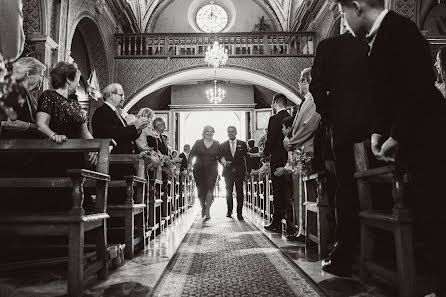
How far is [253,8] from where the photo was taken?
54.6 ft

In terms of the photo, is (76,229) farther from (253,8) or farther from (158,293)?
(253,8)

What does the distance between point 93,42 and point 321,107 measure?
31.8ft

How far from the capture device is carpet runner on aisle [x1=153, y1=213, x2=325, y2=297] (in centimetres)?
228

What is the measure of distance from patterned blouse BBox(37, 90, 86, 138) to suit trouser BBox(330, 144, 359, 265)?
1868 millimetres

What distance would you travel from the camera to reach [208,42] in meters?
12.6

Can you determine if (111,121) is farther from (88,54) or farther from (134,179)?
(88,54)

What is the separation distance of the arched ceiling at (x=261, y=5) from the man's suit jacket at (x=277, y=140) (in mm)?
11556

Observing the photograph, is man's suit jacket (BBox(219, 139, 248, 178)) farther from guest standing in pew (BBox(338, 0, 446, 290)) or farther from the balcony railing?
guest standing in pew (BBox(338, 0, 446, 290))

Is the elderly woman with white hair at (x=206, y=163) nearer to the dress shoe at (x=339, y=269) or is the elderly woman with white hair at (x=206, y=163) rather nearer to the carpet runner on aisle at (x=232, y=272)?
the carpet runner on aisle at (x=232, y=272)

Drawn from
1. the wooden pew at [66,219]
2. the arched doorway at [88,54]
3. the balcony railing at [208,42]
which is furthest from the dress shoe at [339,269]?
the balcony railing at [208,42]

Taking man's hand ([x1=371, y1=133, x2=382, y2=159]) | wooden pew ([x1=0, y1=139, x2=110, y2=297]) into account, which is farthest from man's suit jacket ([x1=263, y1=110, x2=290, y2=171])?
man's hand ([x1=371, y1=133, x2=382, y2=159])

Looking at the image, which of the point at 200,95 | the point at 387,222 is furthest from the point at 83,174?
the point at 200,95

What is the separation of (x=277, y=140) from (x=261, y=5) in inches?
511

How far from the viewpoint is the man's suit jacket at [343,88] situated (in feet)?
8.35
